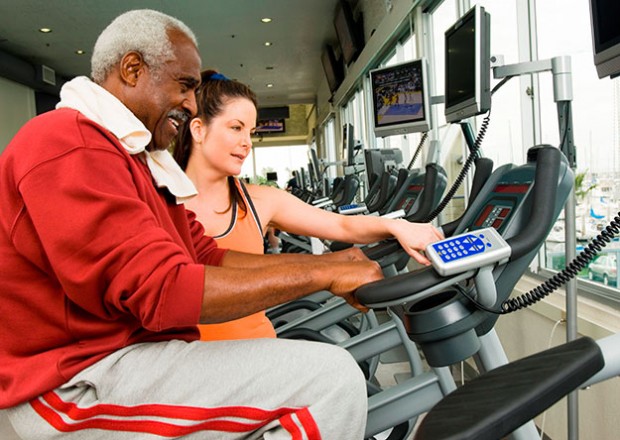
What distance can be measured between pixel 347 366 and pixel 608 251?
158 centimetres

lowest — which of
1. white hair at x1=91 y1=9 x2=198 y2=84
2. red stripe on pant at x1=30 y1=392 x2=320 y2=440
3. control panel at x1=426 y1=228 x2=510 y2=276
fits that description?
red stripe on pant at x1=30 y1=392 x2=320 y2=440

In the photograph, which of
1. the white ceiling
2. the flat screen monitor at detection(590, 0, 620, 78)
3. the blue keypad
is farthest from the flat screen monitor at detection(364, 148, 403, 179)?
the white ceiling

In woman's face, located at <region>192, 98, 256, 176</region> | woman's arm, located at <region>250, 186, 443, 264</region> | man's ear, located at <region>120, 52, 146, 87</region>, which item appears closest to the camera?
man's ear, located at <region>120, 52, 146, 87</region>

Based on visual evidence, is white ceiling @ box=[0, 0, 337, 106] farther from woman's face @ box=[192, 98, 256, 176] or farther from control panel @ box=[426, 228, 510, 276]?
control panel @ box=[426, 228, 510, 276]

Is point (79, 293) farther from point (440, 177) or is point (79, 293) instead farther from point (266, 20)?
point (266, 20)

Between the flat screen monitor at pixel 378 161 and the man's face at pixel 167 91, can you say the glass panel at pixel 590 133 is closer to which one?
the flat screen monitor at pixel 378 161

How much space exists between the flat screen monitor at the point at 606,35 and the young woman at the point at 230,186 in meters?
0.80

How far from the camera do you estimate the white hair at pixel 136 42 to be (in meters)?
1.08

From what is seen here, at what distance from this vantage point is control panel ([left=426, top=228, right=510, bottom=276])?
34.8 inches

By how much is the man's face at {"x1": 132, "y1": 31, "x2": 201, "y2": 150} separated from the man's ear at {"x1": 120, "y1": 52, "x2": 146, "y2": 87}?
1cm

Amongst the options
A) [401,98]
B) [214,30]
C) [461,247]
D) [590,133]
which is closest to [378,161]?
[401,98]

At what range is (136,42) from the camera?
3.54 ft

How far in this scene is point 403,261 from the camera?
1775 mm

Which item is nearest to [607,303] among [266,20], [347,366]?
[347,366]
